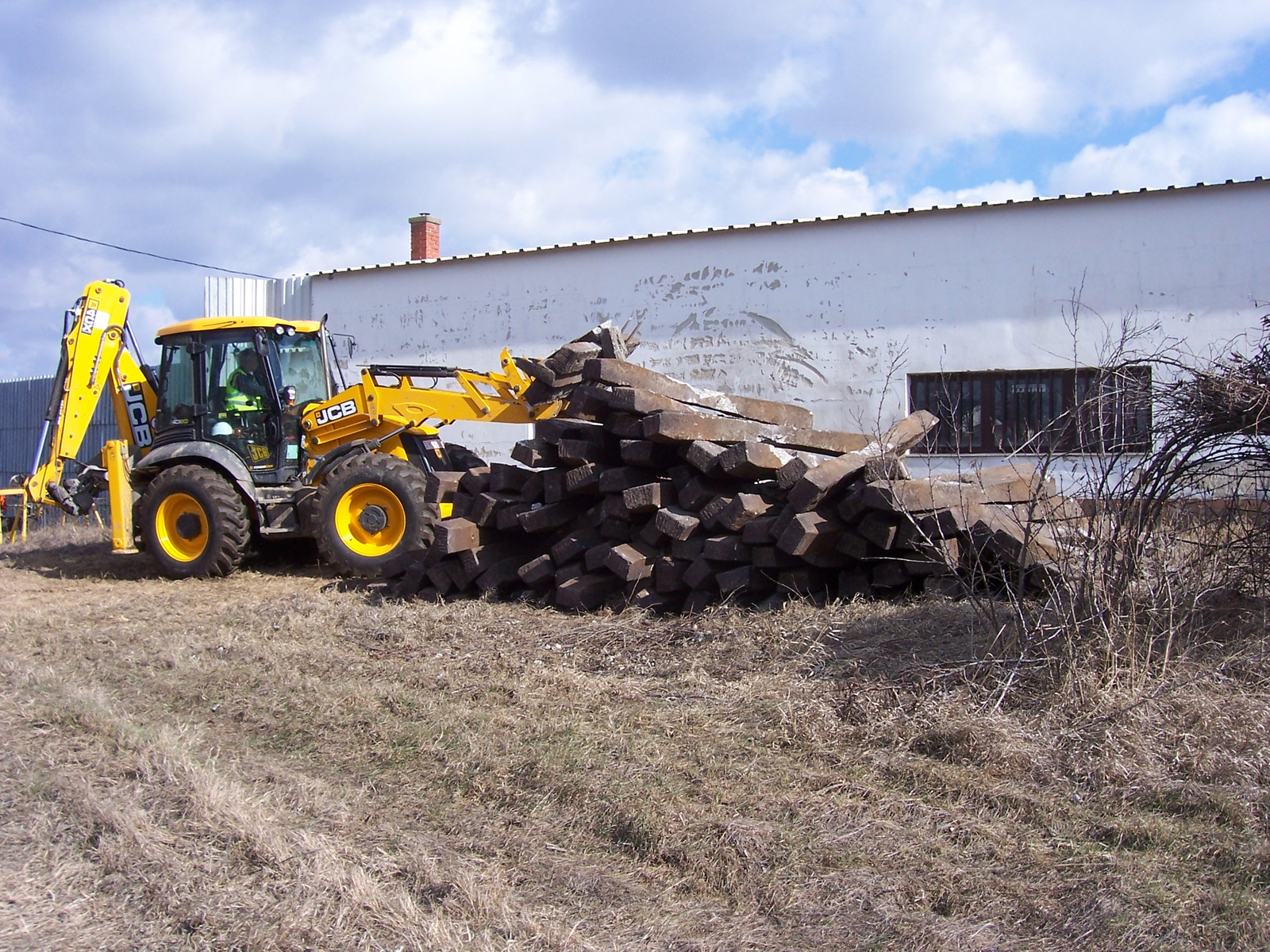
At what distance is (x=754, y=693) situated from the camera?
18.8ft

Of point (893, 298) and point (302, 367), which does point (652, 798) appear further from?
point (893, 298)

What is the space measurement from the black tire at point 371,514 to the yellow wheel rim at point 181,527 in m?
1.69

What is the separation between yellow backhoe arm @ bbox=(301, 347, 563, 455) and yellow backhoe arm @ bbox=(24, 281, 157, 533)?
2.85 m

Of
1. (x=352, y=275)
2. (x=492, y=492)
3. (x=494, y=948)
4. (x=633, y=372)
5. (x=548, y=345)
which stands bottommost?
(x=494, y=948)

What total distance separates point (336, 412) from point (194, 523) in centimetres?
201

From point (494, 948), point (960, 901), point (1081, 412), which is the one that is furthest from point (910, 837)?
point (1081, 412)

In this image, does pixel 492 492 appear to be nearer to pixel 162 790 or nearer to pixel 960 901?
pixel 162 790

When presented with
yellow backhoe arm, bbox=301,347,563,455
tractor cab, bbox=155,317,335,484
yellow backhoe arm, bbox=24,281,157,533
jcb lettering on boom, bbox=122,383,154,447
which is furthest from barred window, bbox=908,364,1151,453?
yellow backhoe arm, bbox=24,281,157,533

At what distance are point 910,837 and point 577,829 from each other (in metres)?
1.28

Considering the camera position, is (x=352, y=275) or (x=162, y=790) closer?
(x=162, y=790)

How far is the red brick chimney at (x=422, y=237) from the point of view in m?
20.6

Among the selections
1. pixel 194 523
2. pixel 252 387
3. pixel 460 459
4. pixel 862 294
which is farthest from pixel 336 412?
pixel 862 294

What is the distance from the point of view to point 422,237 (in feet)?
67.7

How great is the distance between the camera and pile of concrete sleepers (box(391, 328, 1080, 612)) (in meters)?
7.17
